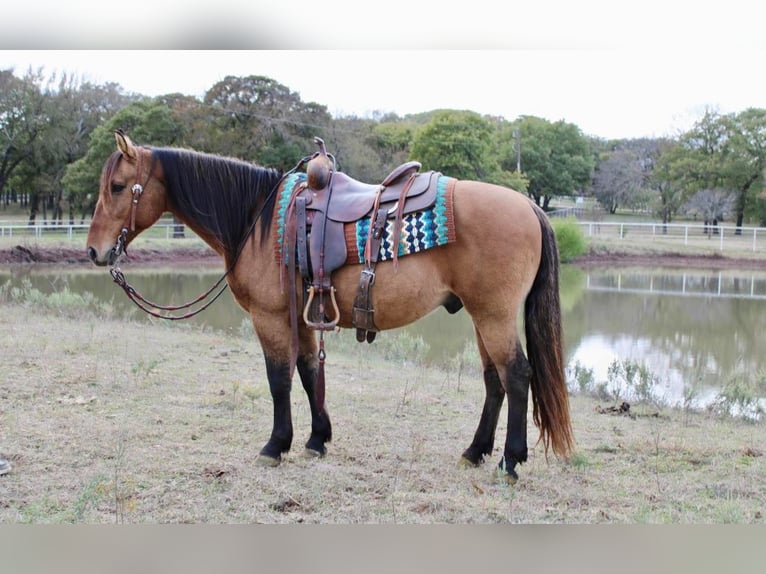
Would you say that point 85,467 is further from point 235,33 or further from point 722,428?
point 722,428

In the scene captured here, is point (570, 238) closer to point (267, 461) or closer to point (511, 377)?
point (511, 377)

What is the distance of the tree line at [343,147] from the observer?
379 inches

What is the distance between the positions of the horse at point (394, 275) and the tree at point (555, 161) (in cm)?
643

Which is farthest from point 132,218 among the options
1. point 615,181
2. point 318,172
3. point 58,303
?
point 615,181

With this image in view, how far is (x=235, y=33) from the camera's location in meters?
3.46

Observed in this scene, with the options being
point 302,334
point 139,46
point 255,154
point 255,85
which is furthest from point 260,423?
point 255,85

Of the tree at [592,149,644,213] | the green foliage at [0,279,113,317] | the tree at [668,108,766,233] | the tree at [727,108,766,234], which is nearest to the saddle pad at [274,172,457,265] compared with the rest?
the green foliage at [0,279,113,317]

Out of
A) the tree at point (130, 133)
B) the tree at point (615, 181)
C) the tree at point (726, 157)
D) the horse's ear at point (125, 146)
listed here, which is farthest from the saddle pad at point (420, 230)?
the tree at point (726, 157)

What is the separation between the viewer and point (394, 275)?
312 centimetres

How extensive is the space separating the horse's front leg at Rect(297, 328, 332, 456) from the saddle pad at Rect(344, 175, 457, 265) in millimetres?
655

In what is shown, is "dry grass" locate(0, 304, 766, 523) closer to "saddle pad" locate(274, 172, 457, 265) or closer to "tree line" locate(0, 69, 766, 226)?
"saddle pad" locate(274, 172, 457, 265)

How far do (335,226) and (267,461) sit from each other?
1.30 m

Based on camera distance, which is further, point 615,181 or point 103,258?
point 615,181

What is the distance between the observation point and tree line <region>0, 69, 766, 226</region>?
31.6ft
